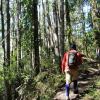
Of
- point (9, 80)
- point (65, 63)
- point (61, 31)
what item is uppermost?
point (61, 31)

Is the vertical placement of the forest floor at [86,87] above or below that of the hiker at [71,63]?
below

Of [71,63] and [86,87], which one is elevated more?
[71,63]

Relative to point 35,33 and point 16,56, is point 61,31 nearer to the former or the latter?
point 35,33

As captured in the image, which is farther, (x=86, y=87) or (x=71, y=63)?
(x=86, y=87)

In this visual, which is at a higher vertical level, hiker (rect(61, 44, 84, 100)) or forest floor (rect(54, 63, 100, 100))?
hiker (rect(61, 44, 84, 100))

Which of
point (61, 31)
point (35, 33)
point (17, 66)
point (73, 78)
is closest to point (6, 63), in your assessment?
point (17, 66)

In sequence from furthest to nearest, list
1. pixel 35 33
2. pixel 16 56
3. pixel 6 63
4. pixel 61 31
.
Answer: pixel 16 56 → pixel 6 63 → pixel 35 33 → pixel 61 31

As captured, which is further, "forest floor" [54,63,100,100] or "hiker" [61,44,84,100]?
"forest floor" [54,63,100,100]

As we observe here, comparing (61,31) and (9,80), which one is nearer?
(61,31)

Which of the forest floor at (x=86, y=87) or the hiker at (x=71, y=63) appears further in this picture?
the forest floor at (x=86, y=87)

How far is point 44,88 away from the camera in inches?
603

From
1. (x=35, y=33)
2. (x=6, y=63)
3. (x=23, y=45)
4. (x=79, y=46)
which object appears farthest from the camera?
(x=79, y=46)

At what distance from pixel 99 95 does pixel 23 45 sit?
18634 millimetres

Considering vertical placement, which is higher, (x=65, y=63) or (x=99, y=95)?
(x=65, y=63)
